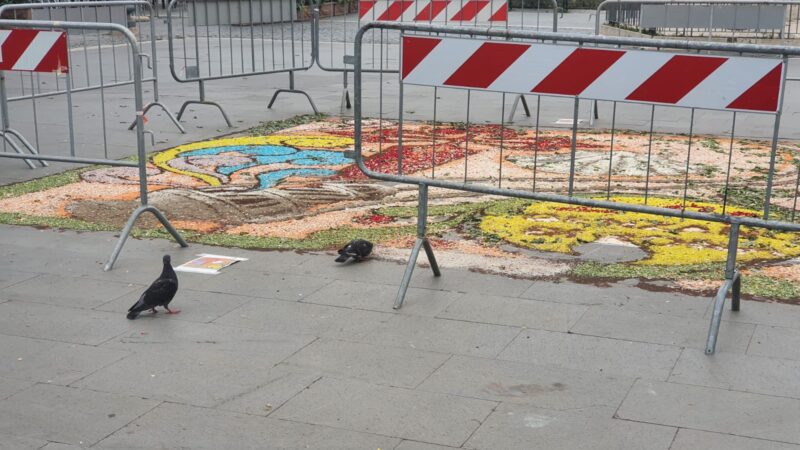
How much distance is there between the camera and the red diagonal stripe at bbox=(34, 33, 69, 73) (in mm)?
7918

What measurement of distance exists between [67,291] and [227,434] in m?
2.53

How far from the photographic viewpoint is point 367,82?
57.9 feet

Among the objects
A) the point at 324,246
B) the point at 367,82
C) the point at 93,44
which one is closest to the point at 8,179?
the point at 324,246

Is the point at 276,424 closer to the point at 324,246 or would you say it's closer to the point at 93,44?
the point at 324,246

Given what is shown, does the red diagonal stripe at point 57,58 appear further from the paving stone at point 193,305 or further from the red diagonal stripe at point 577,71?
the red diagonal stripe at point 577,71

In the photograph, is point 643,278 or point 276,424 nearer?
point 276,424

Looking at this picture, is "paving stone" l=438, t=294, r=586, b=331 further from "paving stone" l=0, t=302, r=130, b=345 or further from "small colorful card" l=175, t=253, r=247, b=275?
"paving stone" l=0, t=302, r=130, b=345

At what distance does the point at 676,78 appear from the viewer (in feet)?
19.1

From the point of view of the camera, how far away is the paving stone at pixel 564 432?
4.41 meters

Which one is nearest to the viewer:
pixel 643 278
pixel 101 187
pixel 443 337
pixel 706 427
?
pixel 706 427

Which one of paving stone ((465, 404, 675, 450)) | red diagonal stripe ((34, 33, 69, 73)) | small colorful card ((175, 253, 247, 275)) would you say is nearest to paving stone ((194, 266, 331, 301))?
small colorful card ((175, 253, 247, 275))

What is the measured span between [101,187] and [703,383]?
6421mm

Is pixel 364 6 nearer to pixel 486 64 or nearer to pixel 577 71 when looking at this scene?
pixel 486 64

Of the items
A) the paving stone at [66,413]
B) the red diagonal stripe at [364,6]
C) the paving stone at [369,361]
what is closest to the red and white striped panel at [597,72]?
the paving stone at [369,361]
